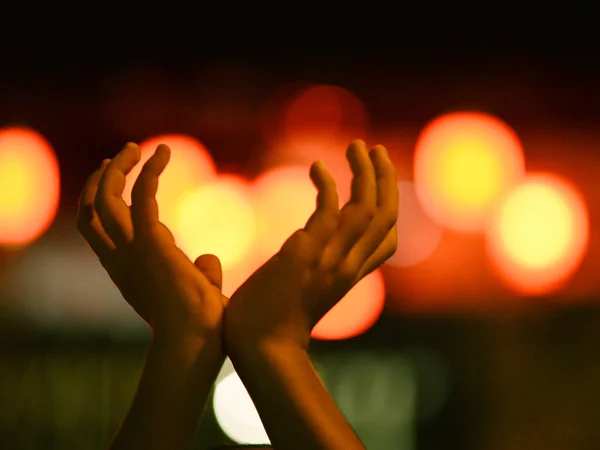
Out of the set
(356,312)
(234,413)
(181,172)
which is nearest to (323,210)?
(234,413)

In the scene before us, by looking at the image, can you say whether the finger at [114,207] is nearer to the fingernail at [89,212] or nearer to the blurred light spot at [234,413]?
the fingernail at [89,212]

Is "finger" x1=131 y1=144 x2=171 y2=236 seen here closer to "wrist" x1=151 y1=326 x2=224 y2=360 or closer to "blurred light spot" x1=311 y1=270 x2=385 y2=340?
"wrist" x1=151 y1=326 x2=224 y2=360

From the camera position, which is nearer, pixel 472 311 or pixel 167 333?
pixel 167 333

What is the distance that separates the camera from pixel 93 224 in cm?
61

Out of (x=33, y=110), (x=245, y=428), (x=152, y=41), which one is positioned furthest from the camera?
(x=33, y=110)

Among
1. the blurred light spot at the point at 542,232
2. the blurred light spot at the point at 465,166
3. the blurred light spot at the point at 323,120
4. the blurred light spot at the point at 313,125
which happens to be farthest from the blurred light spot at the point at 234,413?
the blurred light spot at the point at 542,232

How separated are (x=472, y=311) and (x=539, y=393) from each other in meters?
0.45

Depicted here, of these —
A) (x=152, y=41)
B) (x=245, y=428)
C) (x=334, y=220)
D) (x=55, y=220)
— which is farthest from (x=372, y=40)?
(x=334, y=220)

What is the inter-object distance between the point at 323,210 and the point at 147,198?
0.41 ft

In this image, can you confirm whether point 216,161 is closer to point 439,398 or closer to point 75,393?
point 75,393

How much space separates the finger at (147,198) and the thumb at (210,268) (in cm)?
5

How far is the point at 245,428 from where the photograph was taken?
8.02 feet

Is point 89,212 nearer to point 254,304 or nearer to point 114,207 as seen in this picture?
point 114,207

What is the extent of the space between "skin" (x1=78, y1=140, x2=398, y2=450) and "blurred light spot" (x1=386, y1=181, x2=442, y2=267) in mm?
2555
